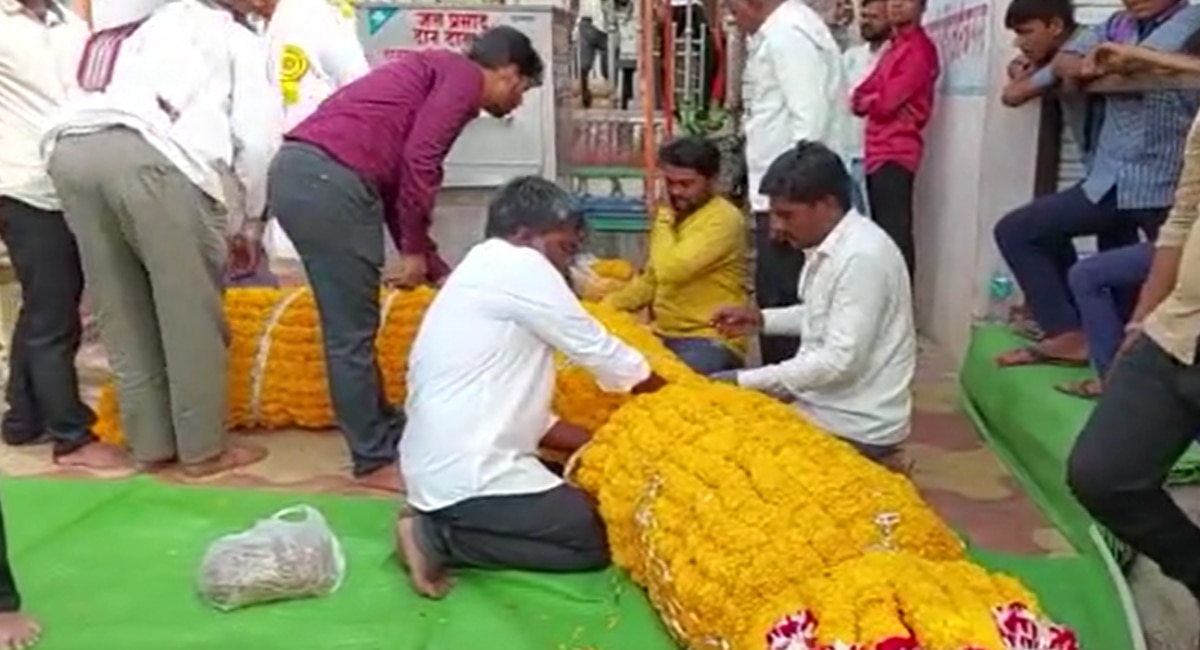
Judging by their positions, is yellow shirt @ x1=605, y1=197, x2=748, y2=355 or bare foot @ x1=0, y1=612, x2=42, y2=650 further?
yellow shirt @ x1=605, y1=197, x2=748, y2=355

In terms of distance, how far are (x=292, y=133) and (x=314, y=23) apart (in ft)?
6.35

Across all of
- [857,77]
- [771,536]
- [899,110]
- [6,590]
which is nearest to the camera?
[771,536]

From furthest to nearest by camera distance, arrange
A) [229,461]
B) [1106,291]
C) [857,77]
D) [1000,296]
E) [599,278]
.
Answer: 1. [857,77]
2. [599,278]
3. [1000,296]
4. [229,461]
5. [1106,291]

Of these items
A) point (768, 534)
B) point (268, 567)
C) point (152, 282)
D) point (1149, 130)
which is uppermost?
point (1149, 130)

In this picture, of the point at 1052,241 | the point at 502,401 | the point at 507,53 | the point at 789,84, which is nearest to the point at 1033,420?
the point at 1052,241

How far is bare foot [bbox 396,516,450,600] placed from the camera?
3180 mm

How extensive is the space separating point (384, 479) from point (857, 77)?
11.4 feet

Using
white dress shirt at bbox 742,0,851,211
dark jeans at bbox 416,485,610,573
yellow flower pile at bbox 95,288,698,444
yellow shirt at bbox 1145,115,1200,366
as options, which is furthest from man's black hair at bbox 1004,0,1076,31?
dark jeans at bbox 416,485,610,573

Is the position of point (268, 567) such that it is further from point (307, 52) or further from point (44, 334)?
point (307, 52)

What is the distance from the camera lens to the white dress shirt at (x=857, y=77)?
588 cm

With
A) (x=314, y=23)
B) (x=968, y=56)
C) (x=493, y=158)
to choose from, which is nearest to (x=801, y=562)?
(x=968, y=56)

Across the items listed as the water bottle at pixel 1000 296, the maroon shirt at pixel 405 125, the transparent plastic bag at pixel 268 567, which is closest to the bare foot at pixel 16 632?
the transparent plastic bag at pixel 268 567

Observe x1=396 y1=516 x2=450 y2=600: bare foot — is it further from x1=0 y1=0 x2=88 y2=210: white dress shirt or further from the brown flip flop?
the brown flip flop

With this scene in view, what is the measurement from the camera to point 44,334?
4.27m
